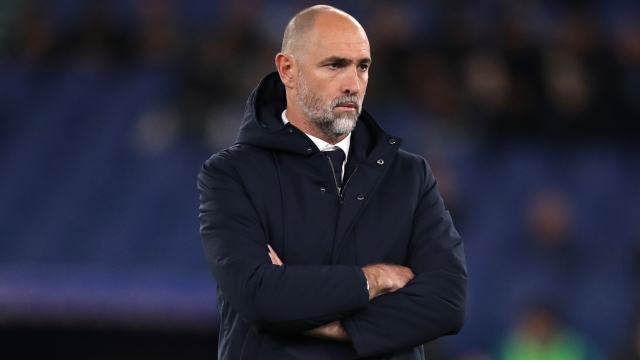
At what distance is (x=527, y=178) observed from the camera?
7941mm

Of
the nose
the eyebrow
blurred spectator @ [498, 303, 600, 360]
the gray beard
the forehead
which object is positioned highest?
the forehead

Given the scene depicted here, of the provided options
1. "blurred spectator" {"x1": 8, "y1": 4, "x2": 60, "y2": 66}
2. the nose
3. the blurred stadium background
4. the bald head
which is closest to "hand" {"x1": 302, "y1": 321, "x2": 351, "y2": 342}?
the nose

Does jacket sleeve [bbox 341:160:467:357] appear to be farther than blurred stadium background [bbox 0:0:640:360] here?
No

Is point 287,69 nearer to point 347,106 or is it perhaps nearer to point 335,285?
point 347,106

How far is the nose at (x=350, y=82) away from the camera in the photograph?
2760mm

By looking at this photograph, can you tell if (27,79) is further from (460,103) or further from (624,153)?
(624,153)

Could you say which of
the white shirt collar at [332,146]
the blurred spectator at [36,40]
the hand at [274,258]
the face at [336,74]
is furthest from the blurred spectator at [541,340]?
the blurred spectator at [36,40]

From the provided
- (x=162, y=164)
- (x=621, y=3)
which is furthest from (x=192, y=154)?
(x=621, y=3)

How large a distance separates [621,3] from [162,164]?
4264 mm

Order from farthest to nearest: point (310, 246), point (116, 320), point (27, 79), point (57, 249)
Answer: point (27, 79)
point (57, 249)
point (116, 320)
point (310, 246)

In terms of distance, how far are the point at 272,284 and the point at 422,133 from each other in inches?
218

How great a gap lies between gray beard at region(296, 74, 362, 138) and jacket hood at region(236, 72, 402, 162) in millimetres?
63

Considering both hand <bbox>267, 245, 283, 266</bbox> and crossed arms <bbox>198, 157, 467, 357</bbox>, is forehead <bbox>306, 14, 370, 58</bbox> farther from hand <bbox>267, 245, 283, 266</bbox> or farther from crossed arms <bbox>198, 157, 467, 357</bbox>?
hand <bbox>267, 245, 283, 266</bbox>

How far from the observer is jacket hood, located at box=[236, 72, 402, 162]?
2773 mm
